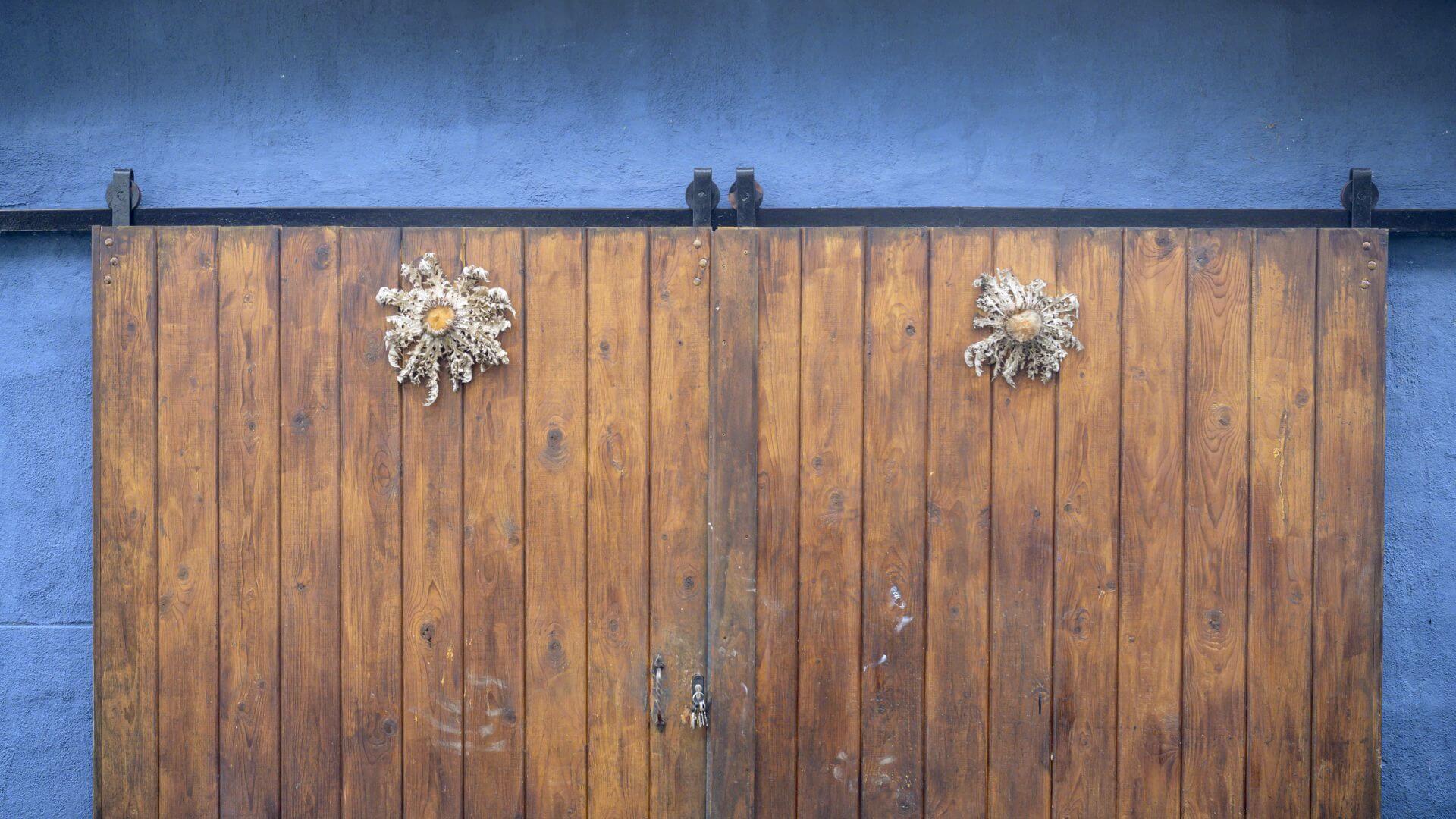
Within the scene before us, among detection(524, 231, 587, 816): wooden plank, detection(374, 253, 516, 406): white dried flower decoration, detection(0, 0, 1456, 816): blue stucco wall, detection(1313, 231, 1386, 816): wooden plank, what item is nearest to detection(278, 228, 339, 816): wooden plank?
detection(374, 253, 516, 406): white dried flower decoration

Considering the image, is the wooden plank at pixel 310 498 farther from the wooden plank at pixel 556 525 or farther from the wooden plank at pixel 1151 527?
the wooden plank at pixel 1151 527

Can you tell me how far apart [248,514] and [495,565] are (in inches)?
23.5

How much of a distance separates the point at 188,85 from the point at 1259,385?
8.96ft

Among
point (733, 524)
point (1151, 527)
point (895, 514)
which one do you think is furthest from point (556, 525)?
point (1151, 527)

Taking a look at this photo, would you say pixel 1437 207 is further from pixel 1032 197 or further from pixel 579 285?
pixel 579 285

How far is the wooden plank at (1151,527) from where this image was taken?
1.88 m

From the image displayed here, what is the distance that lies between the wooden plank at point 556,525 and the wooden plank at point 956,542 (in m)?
0.81

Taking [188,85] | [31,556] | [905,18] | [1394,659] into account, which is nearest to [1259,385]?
[1394,659]

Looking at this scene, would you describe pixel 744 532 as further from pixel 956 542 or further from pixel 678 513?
pixel 956 542

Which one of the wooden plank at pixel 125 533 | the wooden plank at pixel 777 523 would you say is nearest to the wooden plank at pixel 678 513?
the wooden plank at pixel 777 523

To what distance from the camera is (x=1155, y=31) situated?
6.81 feet

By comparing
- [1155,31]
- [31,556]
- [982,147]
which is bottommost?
[31,556]

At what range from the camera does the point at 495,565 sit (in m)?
1.91

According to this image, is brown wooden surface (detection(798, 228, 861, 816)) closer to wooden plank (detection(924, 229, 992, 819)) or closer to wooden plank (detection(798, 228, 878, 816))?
wooden plank (detection(798, 228, 878, 816))
